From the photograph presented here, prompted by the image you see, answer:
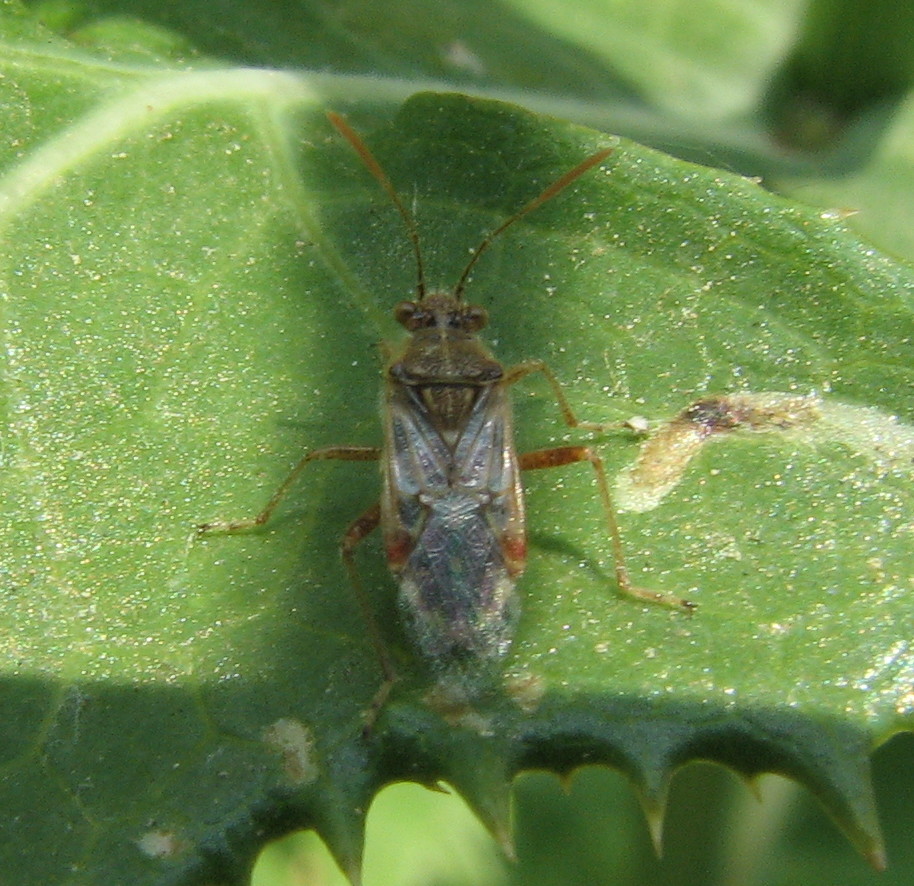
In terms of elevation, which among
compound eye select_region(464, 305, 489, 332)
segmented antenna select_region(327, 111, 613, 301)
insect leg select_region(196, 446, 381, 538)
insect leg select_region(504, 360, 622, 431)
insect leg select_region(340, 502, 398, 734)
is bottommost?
insect leg select_region(340, 502, 398, 734)

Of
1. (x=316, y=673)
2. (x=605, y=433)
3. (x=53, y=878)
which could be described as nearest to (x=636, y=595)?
(x=605, y=433)

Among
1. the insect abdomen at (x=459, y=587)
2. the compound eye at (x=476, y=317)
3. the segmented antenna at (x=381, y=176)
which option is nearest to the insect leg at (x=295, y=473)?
the insect abdomen at (x=459, y=587)

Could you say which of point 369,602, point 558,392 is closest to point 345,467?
point 369,602

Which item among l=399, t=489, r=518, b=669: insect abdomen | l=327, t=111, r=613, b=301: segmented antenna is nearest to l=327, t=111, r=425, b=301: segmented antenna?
l=327, t=111, r=613, b=301: segmented antenna

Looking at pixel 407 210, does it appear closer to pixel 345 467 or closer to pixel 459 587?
pixel 345 467

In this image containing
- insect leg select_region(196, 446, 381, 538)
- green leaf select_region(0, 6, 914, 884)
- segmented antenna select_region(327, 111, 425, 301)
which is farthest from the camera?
segmented antenna select_region(327, 111, 425, 301)

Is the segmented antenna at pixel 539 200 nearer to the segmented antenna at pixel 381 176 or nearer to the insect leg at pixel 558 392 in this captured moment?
the segmented antenna at pixel 381 176

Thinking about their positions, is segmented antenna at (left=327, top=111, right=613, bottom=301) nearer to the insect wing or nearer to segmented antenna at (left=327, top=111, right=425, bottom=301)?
segmented antenna at (left=327, top=111, right=425, bottom=301)
